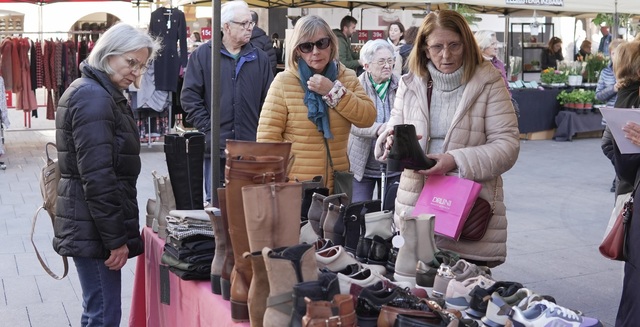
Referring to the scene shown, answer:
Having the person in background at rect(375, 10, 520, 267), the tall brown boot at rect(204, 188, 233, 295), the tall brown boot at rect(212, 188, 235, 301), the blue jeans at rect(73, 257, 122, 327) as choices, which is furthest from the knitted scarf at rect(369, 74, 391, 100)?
the tall brown boot at rect(212, 188, 235, 301)

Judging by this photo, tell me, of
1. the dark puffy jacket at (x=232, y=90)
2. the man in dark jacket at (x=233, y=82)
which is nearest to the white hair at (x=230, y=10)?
the man in dark jacket at (x=233, y=82)

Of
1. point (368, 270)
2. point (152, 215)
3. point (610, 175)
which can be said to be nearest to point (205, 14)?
point (610, 175)

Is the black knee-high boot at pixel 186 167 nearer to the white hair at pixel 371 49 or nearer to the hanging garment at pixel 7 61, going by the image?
the white hair at pixel 371 49

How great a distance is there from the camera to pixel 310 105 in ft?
13.8

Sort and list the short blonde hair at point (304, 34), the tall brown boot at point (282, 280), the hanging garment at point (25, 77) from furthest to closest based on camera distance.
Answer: the hanging garment at point (25, 77), the short blonde hair at point (304, 34), the tall brown boot at point (282, 280)

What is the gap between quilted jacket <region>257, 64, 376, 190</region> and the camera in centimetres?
425

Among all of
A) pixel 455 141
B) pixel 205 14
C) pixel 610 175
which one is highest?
pixel 205 14

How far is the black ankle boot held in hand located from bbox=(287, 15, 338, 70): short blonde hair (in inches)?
40.6

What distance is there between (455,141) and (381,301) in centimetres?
138

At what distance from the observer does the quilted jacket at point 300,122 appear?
425cm

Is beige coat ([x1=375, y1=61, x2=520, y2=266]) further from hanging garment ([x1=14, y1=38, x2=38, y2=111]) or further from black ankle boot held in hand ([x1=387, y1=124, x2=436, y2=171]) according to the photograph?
hanging garment ([x1=14, y1=38, x2=38, y2=111])

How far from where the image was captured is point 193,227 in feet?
10.8

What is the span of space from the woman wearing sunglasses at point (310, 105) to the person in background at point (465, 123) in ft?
2.16

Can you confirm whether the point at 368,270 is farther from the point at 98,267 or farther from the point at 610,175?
the point at 610,175
